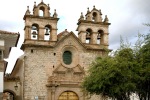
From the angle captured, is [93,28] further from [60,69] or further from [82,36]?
[60,69]

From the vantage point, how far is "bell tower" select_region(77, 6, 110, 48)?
3769cm

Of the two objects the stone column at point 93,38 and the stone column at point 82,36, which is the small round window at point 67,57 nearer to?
the stone column at point 82,36

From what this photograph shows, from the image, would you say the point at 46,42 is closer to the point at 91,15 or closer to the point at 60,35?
the point at 60,35

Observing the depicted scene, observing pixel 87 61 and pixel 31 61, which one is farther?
pixel 87 61

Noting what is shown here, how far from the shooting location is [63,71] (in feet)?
117

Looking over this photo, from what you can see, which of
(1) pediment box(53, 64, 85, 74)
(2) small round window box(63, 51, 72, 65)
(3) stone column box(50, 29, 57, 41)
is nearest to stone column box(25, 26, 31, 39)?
(3) stone column box(50, 29, 57, 41)

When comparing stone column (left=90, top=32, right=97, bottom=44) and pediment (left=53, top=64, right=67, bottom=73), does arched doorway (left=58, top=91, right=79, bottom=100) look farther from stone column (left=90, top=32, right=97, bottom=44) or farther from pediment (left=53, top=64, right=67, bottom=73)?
stone column (left=90, top=32, right=97, bottom=44)

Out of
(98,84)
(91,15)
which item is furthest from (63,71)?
(98,84)

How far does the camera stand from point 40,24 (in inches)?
1405

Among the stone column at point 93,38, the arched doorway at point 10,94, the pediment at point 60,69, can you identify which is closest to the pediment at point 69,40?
the stone column at point 93,38

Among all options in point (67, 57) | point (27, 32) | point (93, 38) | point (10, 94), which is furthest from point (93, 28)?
point (10, 94)

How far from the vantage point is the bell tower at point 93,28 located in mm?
37688

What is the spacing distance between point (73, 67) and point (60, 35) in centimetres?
394

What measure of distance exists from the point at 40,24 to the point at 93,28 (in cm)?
609
